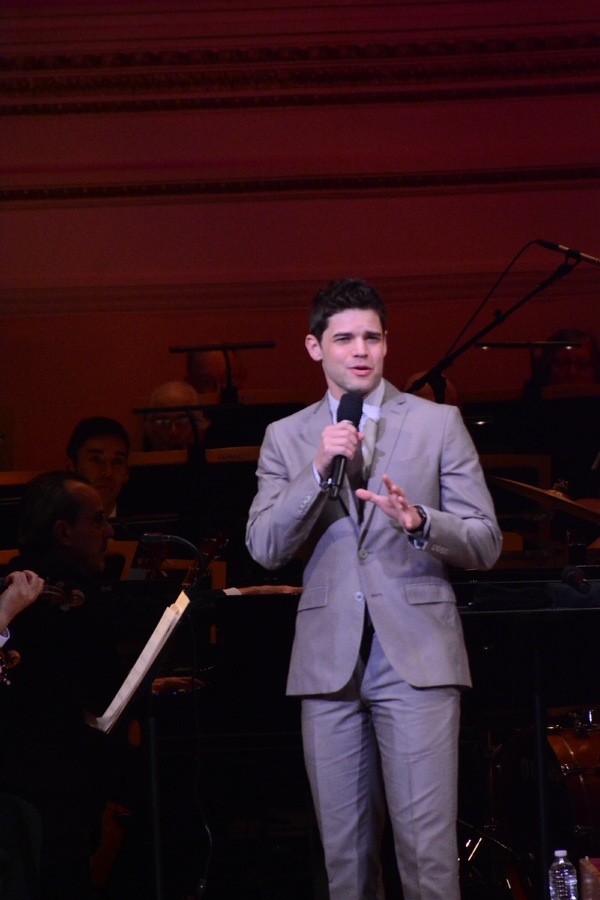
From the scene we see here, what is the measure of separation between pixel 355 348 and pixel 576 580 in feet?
2.32

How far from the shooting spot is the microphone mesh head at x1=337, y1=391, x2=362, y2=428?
7.55 feet

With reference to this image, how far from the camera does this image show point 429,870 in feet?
7.39

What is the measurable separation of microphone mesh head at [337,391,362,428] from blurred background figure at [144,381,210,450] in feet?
9.51

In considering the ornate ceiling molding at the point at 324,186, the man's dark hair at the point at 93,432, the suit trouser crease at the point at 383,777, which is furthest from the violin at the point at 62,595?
the ornate ceiling molding at the point at 324,186

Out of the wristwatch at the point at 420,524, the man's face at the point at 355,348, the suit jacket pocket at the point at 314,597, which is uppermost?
the man's face at the point at 355,348

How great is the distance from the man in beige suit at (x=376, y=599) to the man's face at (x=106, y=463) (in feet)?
8.55

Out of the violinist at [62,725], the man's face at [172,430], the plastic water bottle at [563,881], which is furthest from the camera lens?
the man's face at [172,430]

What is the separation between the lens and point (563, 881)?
120 inches

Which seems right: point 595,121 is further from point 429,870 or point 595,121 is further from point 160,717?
point 429,870

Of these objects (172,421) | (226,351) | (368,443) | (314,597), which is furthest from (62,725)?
(226,351)

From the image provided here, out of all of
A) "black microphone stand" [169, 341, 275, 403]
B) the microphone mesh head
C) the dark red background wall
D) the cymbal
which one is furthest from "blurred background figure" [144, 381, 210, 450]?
the microphone mesh head

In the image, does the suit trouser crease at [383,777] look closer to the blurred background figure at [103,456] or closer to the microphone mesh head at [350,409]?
the microphone mesh head at [350,409]

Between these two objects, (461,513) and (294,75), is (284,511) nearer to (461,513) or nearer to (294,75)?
(461,513)

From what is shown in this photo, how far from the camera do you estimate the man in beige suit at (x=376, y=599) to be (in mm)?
2266
